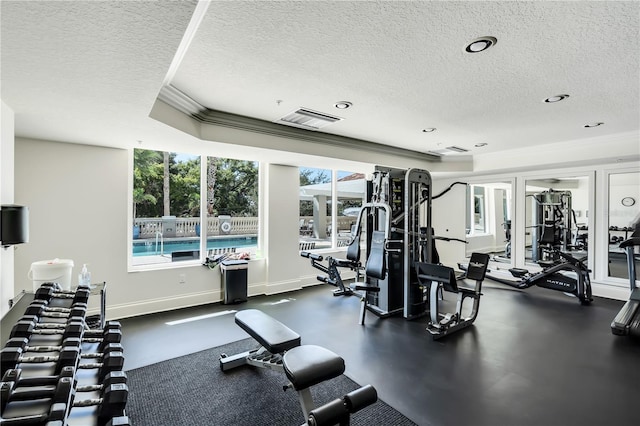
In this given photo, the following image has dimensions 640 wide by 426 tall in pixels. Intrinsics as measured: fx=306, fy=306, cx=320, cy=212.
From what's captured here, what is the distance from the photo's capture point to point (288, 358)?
1.71m

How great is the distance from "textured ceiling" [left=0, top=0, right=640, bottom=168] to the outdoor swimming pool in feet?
4.77

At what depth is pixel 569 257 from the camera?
4.76m

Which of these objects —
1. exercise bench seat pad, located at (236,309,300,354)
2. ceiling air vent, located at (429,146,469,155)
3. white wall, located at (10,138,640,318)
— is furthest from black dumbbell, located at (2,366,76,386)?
ceiling air vent, located at (429,146,469,155)

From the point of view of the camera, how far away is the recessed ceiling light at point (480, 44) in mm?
2012

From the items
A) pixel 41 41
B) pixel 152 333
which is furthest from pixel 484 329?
pixel 41 41

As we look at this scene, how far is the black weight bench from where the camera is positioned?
161 cm

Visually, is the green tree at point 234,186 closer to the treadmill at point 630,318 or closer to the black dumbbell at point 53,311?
the black dumbbell at point 53,311

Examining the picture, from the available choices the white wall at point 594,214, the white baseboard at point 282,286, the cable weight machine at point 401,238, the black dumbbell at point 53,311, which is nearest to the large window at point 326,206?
the white baseboard at point 282,286

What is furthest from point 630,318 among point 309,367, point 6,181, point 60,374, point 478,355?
point 6,181

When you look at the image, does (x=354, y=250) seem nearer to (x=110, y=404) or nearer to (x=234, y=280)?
(x=234, y=280)

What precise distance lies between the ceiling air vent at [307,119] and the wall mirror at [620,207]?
479 centimetres

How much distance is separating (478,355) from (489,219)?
539 cm

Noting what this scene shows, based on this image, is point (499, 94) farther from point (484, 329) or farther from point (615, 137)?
point (615, 137)

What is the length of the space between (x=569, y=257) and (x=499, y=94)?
11.0 ft
